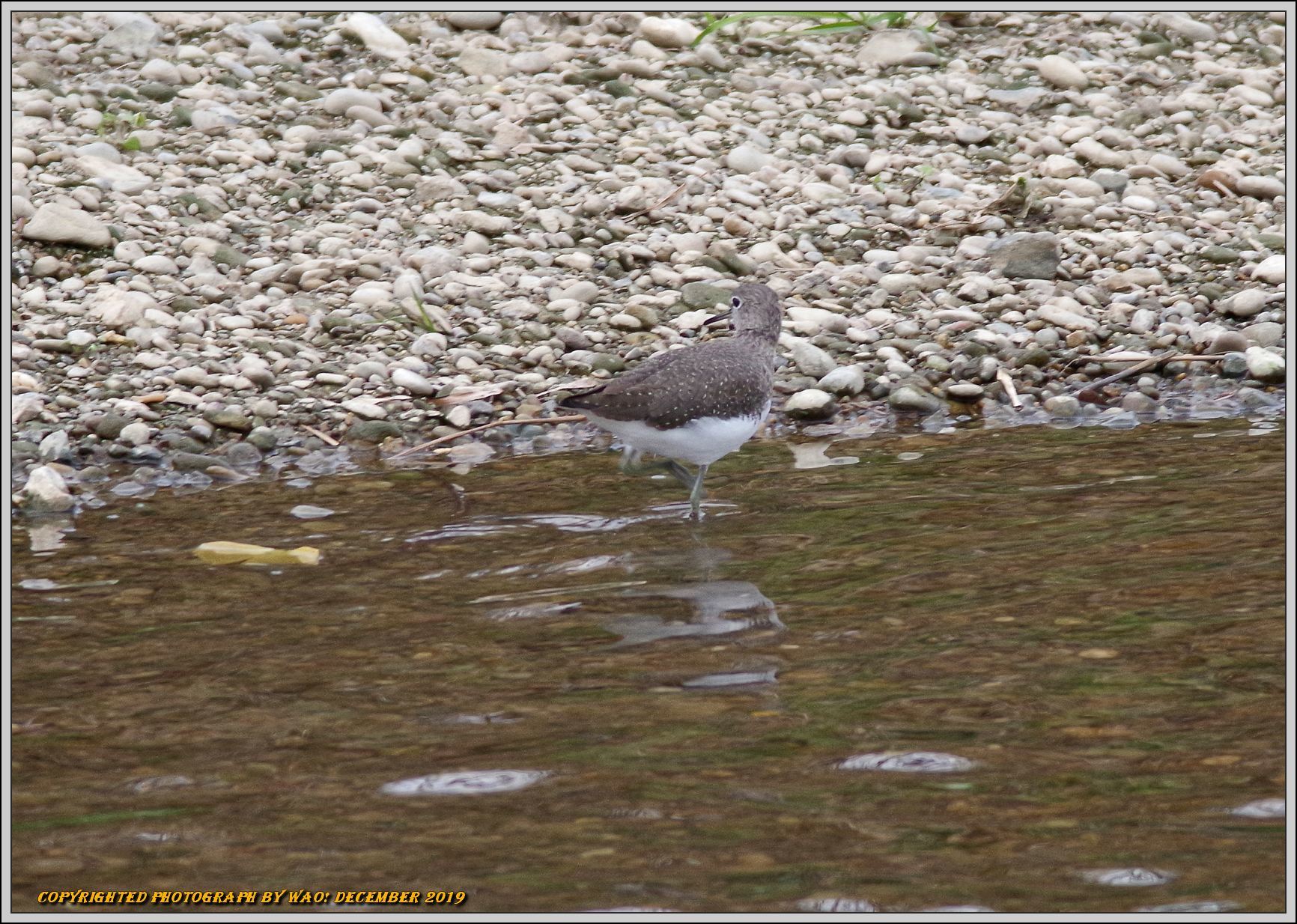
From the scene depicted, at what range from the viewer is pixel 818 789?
16.6 ft

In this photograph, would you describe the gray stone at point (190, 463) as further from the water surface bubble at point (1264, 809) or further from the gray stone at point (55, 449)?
the water surface bubble at point (1264, 809)

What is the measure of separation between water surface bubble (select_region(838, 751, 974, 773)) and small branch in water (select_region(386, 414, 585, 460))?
15.5 ft

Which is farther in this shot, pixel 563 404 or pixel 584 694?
pixel 563 404

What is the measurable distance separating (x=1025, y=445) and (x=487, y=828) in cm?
562

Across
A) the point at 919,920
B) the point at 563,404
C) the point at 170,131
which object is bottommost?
the point at 919,920

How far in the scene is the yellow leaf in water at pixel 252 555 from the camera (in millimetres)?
7664

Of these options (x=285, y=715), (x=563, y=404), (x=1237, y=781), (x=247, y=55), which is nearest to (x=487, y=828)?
(x=285, y=715)

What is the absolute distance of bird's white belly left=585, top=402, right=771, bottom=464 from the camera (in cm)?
848

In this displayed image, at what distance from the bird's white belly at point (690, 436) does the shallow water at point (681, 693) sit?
34 centimetres

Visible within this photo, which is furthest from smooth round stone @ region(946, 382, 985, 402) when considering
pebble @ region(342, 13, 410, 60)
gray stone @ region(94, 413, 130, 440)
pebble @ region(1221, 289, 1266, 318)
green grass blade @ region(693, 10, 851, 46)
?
pebble @ region(342, 13, 410, 60)

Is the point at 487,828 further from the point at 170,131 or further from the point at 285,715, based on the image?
the point at 170,131

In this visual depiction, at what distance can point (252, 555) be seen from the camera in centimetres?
772

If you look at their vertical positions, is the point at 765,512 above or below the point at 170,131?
below

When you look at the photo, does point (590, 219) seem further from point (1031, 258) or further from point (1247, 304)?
point (1247, 304)
